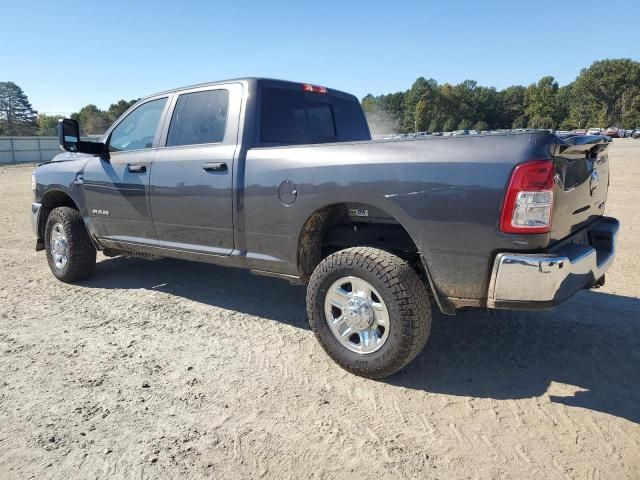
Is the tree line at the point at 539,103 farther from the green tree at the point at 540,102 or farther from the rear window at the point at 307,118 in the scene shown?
the rear window at the point at 307,118

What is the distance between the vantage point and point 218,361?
11.6 feet

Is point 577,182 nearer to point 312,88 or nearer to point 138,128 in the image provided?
point 312,88

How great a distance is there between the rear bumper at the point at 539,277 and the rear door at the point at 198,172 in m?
2.06

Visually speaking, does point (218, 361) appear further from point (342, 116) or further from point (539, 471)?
point (342, 116)

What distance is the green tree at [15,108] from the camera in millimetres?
105500

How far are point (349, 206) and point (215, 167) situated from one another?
116 cm

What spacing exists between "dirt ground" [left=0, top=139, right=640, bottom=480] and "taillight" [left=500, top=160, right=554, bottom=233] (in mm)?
1081

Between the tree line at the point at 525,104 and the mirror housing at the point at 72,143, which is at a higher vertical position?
the tree line at the point at 525,104

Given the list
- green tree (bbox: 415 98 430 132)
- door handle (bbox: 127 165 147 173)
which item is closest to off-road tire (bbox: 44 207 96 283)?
door handle (bbox: 127 165 147 173)

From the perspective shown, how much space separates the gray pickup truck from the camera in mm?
2666

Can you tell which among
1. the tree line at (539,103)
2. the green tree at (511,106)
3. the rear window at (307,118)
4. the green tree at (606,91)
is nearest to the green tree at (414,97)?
the tree line at (539,103)

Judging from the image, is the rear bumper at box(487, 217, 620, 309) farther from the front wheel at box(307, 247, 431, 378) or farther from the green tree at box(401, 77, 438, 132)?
the green tree at box(401, 77, 438, 132)

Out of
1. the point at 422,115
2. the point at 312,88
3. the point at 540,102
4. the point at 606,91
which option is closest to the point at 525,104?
the point at 540,102

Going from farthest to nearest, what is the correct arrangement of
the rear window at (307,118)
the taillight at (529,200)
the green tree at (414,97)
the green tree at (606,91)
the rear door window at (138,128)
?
the green tree at (414,97), the green tree at (606,91), the rear door window at (138,128), the rear window at (307,118), the taillight at (529,200)
